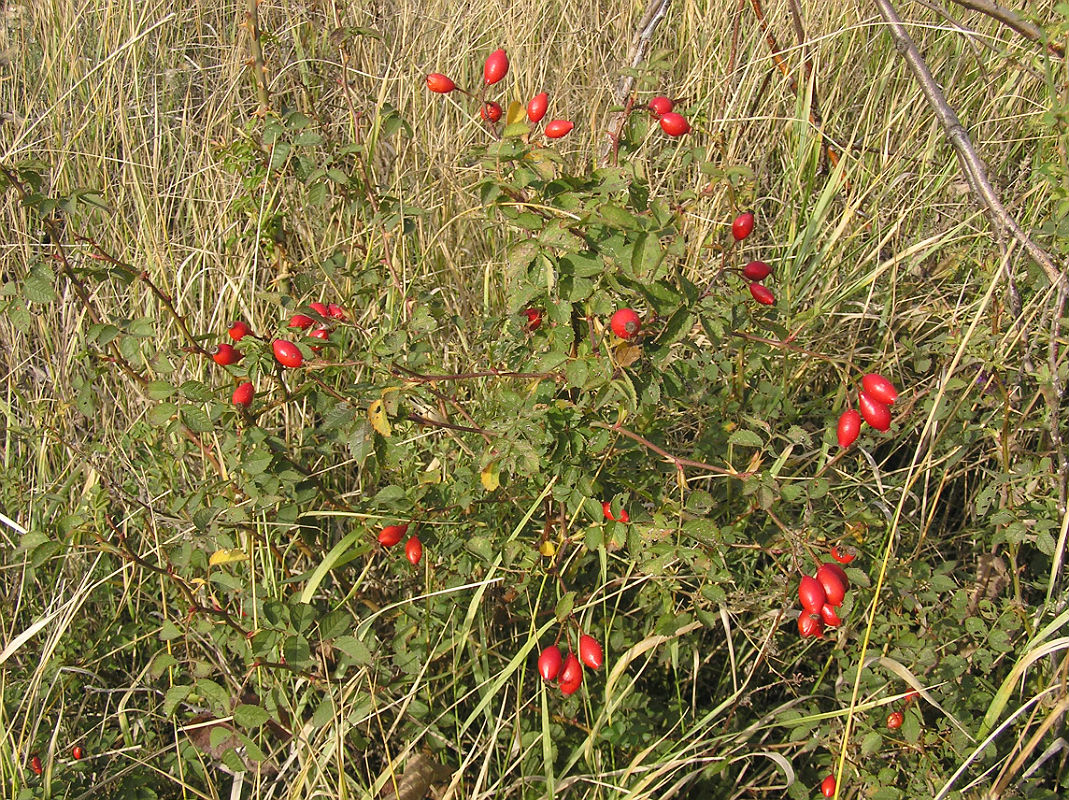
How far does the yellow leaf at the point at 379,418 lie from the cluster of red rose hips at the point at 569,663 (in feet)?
1.21

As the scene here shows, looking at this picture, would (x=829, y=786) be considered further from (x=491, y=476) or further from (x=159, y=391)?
(x=159, y=391)

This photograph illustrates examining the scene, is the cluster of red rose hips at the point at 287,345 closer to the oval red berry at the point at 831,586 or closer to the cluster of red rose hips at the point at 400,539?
the cluster of red rose hips at the point at 400,539

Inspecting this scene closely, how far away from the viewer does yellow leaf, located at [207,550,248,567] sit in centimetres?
140

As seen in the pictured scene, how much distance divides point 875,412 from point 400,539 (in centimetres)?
69

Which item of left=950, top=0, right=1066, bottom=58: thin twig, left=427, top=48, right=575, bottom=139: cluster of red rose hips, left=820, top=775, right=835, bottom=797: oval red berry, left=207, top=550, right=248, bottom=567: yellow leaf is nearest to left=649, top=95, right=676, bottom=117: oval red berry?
left=427, top=48, right=575, bottom=139: cluster of red rose hips

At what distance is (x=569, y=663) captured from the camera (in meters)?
1.27

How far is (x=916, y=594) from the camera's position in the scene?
1501mm

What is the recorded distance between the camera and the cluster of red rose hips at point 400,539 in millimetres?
1329

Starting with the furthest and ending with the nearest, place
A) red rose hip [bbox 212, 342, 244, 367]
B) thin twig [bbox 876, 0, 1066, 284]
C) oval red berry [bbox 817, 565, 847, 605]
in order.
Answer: red rose hip [bbox 212, 342, 244, 367], thin twig [bbox 876, 0, 1066, 284], oval red berry [bbox 817, 565, 847, 605]

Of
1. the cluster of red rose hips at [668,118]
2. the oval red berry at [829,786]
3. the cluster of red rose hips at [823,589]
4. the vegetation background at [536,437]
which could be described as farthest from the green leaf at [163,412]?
the oval red berry at [829,786]

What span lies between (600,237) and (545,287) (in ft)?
0.34

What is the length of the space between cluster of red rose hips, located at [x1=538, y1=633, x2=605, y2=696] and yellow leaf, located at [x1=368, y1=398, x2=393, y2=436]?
368 millimetres

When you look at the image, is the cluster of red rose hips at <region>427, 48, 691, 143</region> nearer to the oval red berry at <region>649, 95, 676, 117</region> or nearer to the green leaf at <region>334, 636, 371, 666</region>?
the oval red berry at <region>649, 95, 676, 117</region>

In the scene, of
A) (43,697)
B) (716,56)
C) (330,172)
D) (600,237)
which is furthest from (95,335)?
(716,56)
